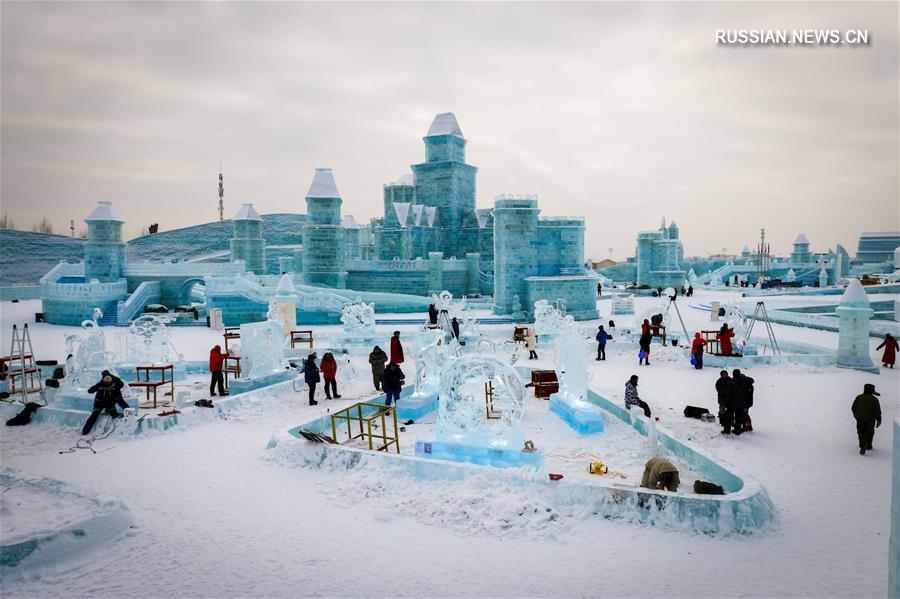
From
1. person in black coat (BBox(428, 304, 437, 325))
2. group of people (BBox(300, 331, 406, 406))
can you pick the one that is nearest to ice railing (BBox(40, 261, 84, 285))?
person in black coat (BBox(428, 304, 437, 325))

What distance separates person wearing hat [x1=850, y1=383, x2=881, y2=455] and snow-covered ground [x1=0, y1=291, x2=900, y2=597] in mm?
205

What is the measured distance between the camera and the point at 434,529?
6.52 metres

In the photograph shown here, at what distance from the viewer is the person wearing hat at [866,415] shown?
340 inches

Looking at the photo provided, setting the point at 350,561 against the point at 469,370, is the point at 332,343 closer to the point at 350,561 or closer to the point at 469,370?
the point at 469,370

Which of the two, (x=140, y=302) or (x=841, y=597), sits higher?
(x=140, y=302)

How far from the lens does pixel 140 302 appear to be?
31.2m

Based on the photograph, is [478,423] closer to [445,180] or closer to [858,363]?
[858,363]

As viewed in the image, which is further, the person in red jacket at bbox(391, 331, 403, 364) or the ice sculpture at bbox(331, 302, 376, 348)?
the ice sculpture at bbox(331, 302, 376, 348)

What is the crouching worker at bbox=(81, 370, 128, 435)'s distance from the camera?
1038 centimetres

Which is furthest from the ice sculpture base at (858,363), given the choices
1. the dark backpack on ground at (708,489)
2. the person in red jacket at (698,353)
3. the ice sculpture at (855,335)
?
the dark backpack on ground at (708,489)

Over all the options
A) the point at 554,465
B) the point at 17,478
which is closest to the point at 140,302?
the point at 17,478

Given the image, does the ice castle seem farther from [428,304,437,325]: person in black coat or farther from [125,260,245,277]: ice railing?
[428,304,437,325]: person in black coat

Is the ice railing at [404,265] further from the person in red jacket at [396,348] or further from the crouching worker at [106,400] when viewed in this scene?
the crouching worker at [106,400]

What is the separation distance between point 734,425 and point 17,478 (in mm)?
11095
